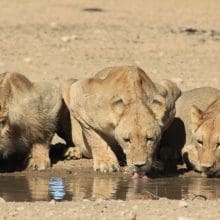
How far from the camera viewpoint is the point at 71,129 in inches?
538

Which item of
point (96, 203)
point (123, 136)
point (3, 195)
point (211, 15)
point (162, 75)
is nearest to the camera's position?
point (96, 203)

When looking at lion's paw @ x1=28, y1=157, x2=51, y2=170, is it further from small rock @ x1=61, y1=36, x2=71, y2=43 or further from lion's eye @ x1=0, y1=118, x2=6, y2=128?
small rock @ x1=61, y1=36, x2=71, y2=43

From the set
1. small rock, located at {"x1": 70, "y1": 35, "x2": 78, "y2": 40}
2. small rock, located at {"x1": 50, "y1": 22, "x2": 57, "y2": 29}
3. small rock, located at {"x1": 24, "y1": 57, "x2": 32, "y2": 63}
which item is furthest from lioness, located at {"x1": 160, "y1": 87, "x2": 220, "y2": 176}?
small rock, located at {"x1": 50, "y1": 22, "x2": 57, "y2": 29}

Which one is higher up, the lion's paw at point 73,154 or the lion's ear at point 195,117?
the lion's ear at point 195,117

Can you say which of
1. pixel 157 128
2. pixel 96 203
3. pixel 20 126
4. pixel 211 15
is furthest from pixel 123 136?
pixel 211 15

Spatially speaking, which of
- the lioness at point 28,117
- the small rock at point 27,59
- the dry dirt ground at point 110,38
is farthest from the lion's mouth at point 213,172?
the small rock at point 27,59

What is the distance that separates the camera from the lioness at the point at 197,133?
12250 mm

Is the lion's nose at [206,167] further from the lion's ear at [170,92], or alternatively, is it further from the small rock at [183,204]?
the small rock at [183,204]

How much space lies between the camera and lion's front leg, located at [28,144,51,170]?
13.0 m

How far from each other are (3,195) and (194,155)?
2464 mm

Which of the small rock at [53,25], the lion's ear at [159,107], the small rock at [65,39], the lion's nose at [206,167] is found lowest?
the small rock at [53,25]

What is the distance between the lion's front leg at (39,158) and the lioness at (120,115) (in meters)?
0.50

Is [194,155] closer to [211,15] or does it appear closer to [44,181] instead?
[44,181]

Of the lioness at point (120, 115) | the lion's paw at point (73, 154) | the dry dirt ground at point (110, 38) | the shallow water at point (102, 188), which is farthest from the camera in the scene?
the dry dirt ground at point (110, 38)
